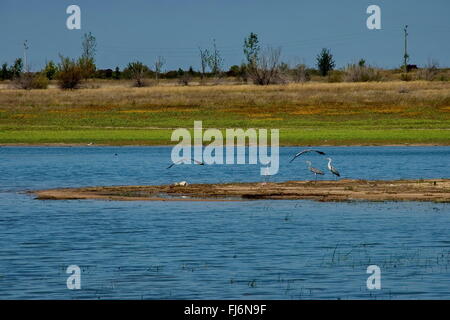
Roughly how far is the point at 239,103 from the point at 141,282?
216 feet

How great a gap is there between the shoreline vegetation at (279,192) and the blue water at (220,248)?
738mm

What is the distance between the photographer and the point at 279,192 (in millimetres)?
32000

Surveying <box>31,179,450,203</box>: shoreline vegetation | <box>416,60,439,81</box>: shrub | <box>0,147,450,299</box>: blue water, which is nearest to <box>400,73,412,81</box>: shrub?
<box>416,60,439,81</box>: shrub

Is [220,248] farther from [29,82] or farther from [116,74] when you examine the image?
[116,74]

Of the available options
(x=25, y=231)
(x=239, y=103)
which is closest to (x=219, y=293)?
(x=25, y=231)

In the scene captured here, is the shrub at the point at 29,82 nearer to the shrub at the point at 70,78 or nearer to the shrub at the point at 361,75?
the shrub at the point at 70,78

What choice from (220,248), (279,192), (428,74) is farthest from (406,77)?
(220,248)

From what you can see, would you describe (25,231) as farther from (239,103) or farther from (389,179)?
(239,103)

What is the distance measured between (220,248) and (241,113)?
178ft

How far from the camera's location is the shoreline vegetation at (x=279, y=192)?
3078cm

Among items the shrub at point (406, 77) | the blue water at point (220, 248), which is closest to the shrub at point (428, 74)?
the shrub at point (406, 77)

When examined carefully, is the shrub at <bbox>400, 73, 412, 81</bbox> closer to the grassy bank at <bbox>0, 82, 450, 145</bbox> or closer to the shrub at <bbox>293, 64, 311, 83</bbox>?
the shrub at <bbox>293, 64, 311, 83</bbox>
